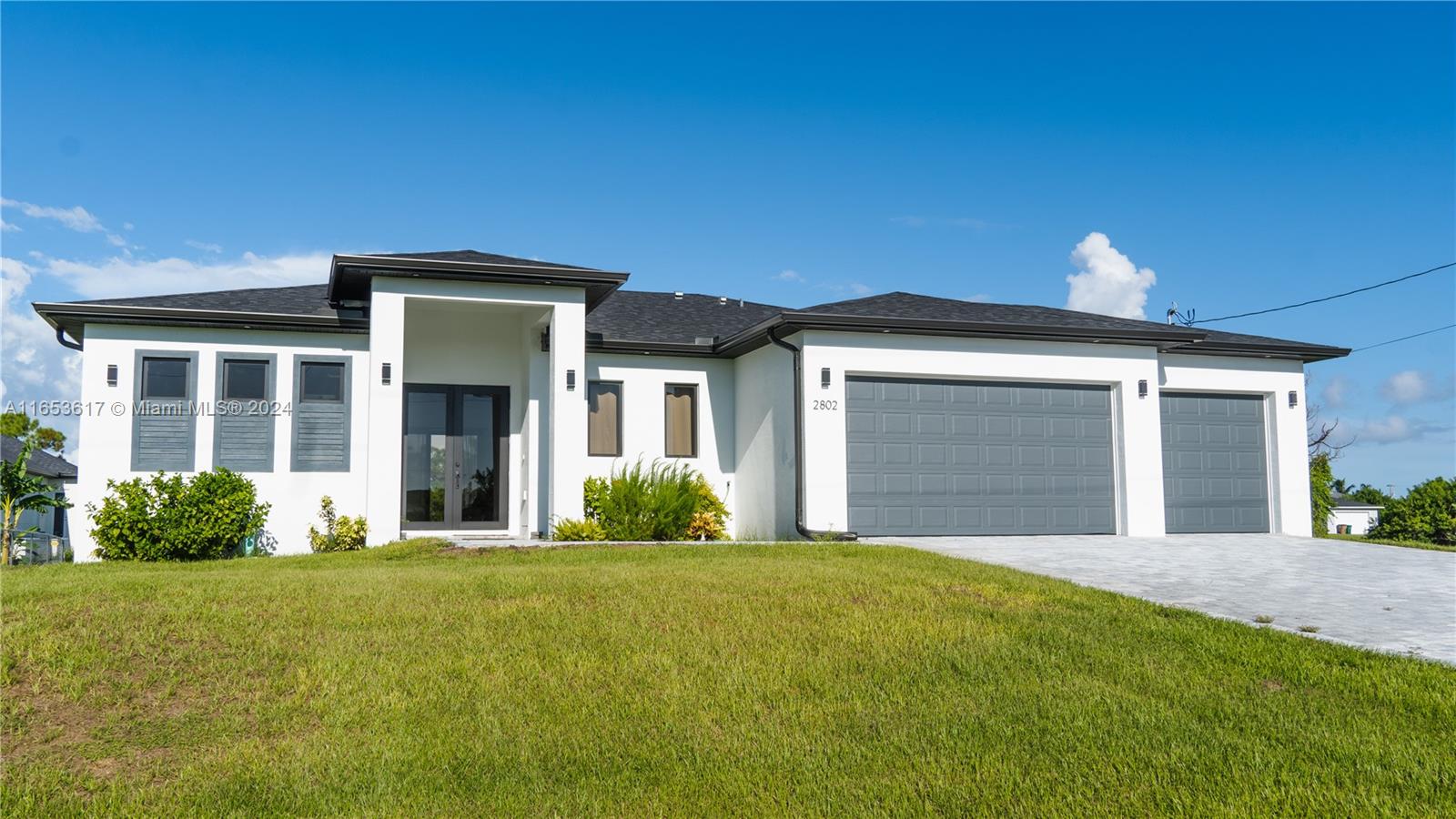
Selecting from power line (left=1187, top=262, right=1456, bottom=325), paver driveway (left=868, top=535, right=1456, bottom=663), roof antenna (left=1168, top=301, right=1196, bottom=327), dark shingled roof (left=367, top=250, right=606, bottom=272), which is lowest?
paver driveway (left=868, top=535, right=1456, bottom=663)

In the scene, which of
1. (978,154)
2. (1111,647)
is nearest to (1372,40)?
(978,154)

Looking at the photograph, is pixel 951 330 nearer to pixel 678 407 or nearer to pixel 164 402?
pixel 678 407

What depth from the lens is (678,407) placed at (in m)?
17.3

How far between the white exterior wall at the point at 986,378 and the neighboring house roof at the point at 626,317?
20 cm

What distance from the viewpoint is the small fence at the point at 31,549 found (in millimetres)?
13266

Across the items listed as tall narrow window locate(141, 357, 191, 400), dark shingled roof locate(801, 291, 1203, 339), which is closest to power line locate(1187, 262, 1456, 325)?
dark shingled roof locate(801, 291, 1203, 339)

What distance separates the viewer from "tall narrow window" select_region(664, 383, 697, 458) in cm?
1719

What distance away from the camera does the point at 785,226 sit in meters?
20.9

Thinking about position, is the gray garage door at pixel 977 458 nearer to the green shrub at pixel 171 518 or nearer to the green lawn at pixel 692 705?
the green lawn at pixel 692 705

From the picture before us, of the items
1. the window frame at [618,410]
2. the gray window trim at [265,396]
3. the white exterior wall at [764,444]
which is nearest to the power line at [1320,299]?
the white exterior wall at [764,444]

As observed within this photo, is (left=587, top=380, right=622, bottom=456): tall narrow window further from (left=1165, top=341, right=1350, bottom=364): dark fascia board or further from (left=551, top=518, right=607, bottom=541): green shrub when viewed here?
(left=1165, top=341, right=1350, bottom=364): dark fascia board

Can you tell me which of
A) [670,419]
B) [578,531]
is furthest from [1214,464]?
[578,531]

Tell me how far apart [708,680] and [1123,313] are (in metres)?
16.6

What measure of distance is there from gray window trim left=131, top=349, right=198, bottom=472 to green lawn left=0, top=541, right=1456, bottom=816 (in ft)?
23.6
